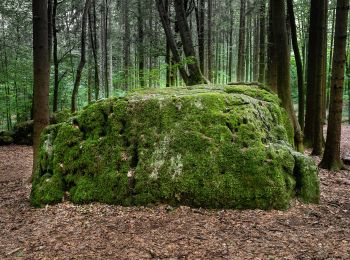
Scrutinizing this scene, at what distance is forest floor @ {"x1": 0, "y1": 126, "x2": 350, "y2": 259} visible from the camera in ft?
12.1

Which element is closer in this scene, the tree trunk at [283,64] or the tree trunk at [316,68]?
the tree trunk at [283,64]

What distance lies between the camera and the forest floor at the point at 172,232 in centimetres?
369

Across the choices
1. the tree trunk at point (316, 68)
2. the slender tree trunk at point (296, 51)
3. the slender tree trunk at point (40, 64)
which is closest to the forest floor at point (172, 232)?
the slender tree trunk at point (40, 64)

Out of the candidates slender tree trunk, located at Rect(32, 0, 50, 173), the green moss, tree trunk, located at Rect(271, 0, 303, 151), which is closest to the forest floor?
the green moss

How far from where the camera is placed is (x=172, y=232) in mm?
4199

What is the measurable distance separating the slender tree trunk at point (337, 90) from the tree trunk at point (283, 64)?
708mm

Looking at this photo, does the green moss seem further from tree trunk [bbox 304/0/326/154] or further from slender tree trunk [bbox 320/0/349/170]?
tree trunk [bbox 304/0/326/154]

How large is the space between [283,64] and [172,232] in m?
5.70

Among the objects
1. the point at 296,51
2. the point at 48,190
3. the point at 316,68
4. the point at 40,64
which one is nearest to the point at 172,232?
the point at 48,190

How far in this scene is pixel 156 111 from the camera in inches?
226

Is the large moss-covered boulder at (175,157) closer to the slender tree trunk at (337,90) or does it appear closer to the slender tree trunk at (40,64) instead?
the slender tree trunk at (40,64)

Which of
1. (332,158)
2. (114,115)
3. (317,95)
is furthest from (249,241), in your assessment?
(317,95)

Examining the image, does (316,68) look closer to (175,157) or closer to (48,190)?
(175,157)

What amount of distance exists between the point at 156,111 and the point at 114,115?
2.48 feet
